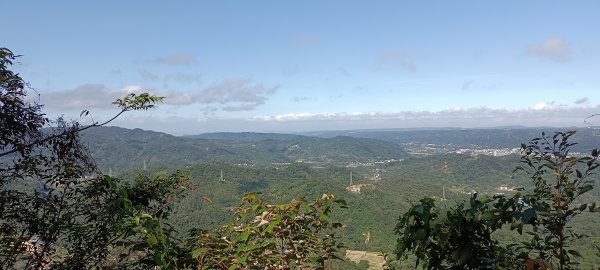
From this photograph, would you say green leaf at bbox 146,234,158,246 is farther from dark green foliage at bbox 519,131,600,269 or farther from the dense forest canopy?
dark green foliage at bbox 519,131,600,269

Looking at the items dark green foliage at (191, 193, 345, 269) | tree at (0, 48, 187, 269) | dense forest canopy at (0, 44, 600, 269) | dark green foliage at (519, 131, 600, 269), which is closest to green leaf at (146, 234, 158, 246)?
dense forest canopy at (0, 44, 600, 269)

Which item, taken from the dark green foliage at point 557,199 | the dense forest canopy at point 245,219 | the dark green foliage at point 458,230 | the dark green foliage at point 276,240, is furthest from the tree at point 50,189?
the dark green foliage at point 557,199

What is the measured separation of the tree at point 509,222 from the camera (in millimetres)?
1871

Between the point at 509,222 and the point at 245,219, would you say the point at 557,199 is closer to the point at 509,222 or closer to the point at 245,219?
the point at 509,222

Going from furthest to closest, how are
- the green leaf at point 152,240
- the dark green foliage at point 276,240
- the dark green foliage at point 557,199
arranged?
the dark green foliage at point 276,240 < the green leaf at point 152,240 < the dark green foliage at point 557,199

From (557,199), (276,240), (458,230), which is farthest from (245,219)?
(557,199)

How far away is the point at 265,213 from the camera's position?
239cm

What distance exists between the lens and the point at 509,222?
1.93 metres

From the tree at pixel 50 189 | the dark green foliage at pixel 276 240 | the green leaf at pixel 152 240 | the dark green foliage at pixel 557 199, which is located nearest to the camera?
the dark green foliage at pixel 557 199

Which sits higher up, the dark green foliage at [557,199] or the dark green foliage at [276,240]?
the dark green foliage at [557,199]

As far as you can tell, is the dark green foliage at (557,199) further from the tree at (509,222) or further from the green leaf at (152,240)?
the green leaf at (152,240)

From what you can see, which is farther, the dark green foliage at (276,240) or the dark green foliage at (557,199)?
the dark green foliage at (276,240)

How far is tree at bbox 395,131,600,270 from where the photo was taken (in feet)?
6.14

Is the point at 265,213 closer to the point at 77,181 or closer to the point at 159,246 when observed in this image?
the point at 159,246
